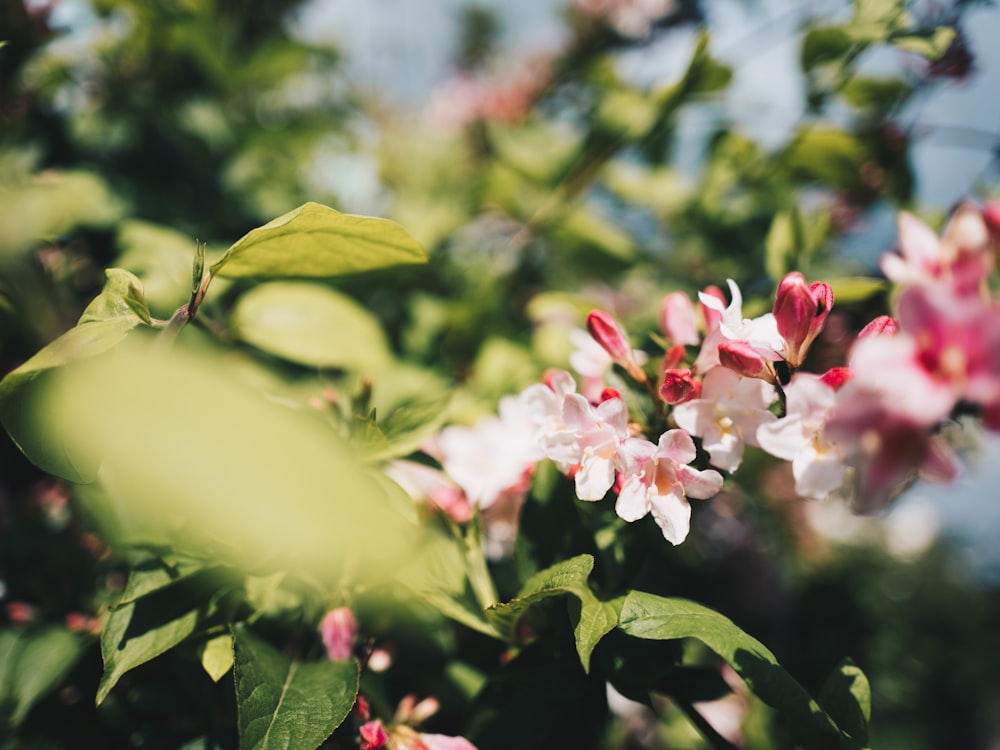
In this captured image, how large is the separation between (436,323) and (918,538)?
150 inches

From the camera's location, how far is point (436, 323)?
3.58 ft

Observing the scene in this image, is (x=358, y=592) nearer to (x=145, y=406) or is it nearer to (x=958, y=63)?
(x=145, y=406)

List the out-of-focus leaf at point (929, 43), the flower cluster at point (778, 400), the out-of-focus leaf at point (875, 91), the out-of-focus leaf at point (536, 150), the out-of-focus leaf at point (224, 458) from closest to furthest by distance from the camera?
the out-of-focus leaf at point (224, 458) < the flower cluster at point (778, 400) < the out-of-focus leaf at point (929, 43) < the out-of-focus leaf at point (875, 91) < the out-of-focus leaf at point (536, 150)

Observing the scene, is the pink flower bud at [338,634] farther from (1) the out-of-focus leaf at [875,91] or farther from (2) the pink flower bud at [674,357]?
(1) the out-of-focus leaf at [875,91]

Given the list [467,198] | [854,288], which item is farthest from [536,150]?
[854,288]

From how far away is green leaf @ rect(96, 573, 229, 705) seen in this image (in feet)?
1.52

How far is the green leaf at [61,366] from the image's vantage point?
1.28ft

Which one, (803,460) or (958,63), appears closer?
(803,460)

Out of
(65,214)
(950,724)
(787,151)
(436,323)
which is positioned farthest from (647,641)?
(950,724)

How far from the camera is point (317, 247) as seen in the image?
517 millimetres

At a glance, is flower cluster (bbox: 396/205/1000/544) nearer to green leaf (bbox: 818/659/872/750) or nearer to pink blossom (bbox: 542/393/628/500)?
pink blossom (bbox: 542/393/628/500)

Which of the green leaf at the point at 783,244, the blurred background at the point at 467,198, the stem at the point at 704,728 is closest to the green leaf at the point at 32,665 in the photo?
the blurred background at the point at 467,198

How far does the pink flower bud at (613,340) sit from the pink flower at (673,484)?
0.37 feet

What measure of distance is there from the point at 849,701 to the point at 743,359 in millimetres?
301
